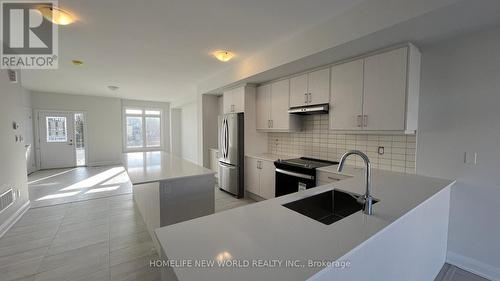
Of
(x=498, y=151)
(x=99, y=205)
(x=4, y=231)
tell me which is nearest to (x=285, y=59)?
(x=498, y=151)

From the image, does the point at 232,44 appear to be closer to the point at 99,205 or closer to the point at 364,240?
the point at 364,240

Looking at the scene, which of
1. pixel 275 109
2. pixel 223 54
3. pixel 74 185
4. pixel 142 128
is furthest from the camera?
pixel 142 128

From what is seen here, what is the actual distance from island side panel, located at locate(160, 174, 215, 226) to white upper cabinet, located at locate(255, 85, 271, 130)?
1726mm

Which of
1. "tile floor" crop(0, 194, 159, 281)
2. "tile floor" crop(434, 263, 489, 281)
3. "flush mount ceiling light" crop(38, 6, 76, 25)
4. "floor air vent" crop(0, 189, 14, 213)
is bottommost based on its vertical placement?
"tile floor" crop(434, 263, 489, 281)

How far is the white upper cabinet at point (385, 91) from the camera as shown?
2.19m

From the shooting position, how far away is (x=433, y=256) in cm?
182

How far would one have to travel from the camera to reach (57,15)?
2160 mm

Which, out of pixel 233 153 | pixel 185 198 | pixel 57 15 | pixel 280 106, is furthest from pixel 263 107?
pixel 57 15

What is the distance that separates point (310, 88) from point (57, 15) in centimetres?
303

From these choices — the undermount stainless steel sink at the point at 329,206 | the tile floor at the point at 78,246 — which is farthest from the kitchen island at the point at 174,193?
the undermount stainless steel sink at the point at 329,206

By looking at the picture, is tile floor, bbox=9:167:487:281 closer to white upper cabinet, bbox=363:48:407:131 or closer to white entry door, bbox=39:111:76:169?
white upper cabinet, bbox=363:48:407:131

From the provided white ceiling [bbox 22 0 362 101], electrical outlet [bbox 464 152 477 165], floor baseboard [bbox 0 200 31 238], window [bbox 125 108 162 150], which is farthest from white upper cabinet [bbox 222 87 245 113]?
window [bbox 125 108 162 150]

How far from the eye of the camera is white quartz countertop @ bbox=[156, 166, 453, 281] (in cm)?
77
